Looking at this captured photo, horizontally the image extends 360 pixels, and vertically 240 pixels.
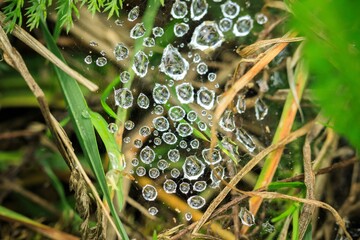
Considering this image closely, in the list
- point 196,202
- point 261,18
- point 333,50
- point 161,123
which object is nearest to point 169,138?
point 161,123

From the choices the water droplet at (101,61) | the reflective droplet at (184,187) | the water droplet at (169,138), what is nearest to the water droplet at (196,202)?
the reflective droplet at (184,187)

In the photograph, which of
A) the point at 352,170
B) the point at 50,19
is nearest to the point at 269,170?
the point at 352,170

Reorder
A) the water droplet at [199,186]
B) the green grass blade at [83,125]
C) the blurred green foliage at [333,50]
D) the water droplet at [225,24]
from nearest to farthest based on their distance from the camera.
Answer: the blurred green foliage at [333,50] → the green grass blade at [83,125] → the water droplet at [199,186] → the water droplet at [225,24]

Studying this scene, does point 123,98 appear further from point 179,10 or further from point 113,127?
point 179,10

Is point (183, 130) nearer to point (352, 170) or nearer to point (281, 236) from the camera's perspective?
point (281, 236)

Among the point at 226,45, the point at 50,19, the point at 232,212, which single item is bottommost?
the point at 232,212

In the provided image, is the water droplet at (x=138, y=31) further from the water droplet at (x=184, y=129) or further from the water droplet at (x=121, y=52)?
the water droplet at (x=184, y=129)
